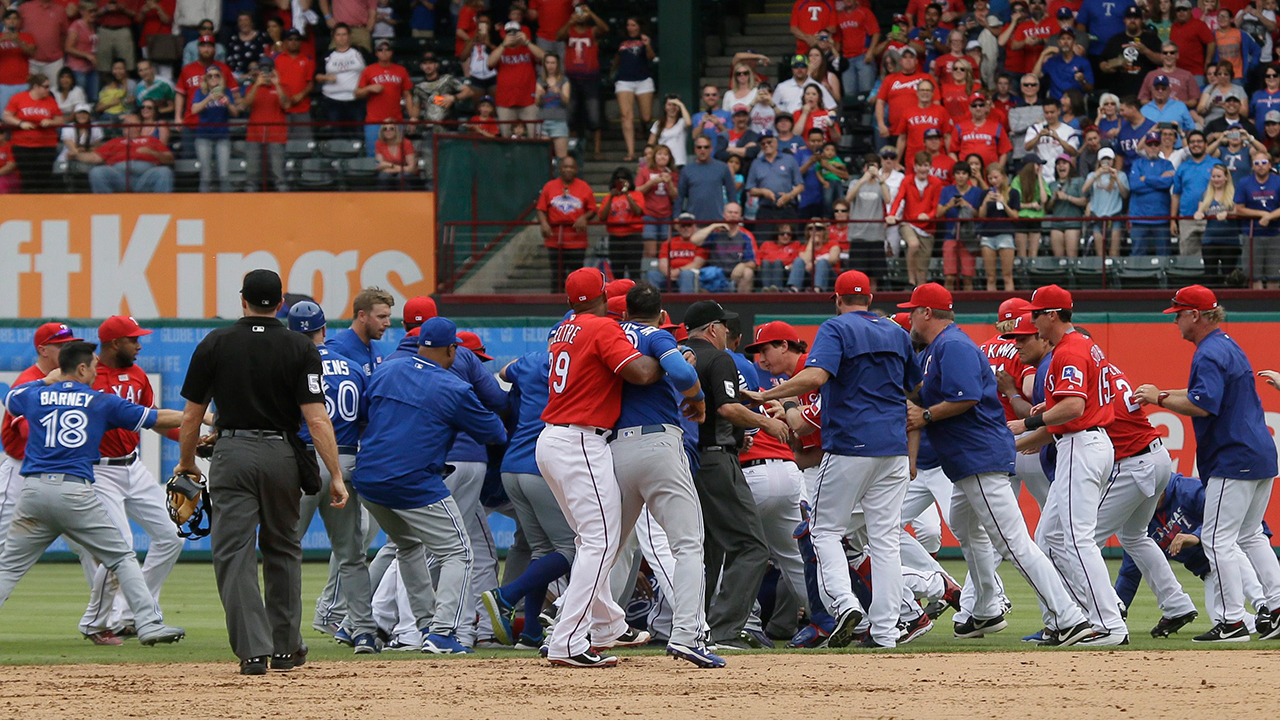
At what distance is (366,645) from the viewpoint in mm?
9047

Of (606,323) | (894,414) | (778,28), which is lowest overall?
(894,414)

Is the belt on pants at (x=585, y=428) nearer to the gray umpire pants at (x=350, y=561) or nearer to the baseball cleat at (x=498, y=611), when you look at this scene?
the baseball cleat at (x=498, y=611)

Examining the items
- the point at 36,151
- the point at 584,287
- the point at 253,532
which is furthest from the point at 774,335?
the point at 36,151

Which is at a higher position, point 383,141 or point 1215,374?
point 383,141

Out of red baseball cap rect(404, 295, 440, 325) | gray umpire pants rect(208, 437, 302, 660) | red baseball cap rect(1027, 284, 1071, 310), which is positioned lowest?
gray umpire pants rect(208, 437, 302, 660)

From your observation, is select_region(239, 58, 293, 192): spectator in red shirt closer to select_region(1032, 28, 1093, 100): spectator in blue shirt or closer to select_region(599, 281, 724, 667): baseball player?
select_region(1032, 28, 1093, 100): spectator in blue shirt

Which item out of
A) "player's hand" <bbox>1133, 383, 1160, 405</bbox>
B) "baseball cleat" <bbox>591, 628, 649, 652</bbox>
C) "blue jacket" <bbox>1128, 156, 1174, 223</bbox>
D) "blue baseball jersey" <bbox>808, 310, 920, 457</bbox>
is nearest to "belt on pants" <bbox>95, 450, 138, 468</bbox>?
"baseball cleat" <bbox>591, 628, 649, 652</bbox>

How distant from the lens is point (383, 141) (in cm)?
1872

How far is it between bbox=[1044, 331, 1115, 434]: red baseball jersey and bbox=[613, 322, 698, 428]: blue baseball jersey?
2.41 metres

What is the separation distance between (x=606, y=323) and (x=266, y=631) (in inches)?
93.2

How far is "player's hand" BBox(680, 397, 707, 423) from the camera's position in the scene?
8.05 m

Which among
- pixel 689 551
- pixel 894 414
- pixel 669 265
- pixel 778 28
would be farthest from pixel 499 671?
pixel 778 28

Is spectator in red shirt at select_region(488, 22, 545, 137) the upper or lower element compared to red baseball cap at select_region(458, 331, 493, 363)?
upper

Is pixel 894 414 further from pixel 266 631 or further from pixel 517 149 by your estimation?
pixel 517 149
